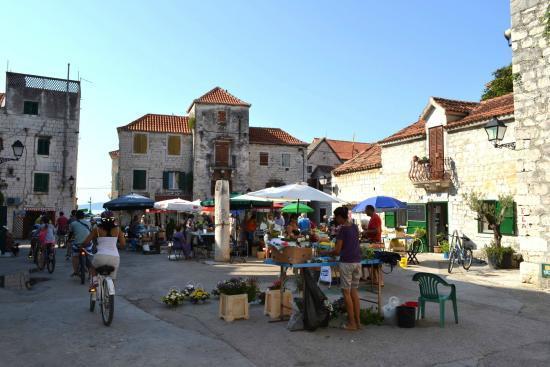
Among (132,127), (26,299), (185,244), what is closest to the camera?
(26,299)

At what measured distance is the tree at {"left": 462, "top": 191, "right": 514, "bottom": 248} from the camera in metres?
14.3

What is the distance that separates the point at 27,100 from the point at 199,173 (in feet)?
43.3

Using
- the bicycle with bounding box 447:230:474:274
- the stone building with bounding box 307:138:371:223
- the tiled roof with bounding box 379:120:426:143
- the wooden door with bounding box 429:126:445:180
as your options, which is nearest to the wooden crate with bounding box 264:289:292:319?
the bicycle with bounding box 447:230:474:274

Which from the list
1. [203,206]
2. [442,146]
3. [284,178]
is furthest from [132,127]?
[442,146]

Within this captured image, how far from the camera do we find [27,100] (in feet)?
100

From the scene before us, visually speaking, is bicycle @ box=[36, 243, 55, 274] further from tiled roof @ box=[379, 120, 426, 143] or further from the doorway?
tiled roof @ box=[379, 120, 426, 143]

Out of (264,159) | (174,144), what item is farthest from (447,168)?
(174,144)

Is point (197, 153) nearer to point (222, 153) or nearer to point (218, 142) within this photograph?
point (218, 142)

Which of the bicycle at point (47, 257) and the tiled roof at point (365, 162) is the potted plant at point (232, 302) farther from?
the tiled roof at point (365, 162)

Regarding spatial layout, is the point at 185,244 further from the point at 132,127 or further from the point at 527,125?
the point at 132,127

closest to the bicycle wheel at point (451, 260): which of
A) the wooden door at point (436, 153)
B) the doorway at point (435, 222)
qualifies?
the wooden door at point (436, 153)

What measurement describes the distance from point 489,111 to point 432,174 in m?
3.16

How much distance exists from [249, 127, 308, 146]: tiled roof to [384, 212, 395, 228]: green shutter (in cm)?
2003

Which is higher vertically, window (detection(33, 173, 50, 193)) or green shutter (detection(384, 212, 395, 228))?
window (detection(33, 173, 50, 193))
